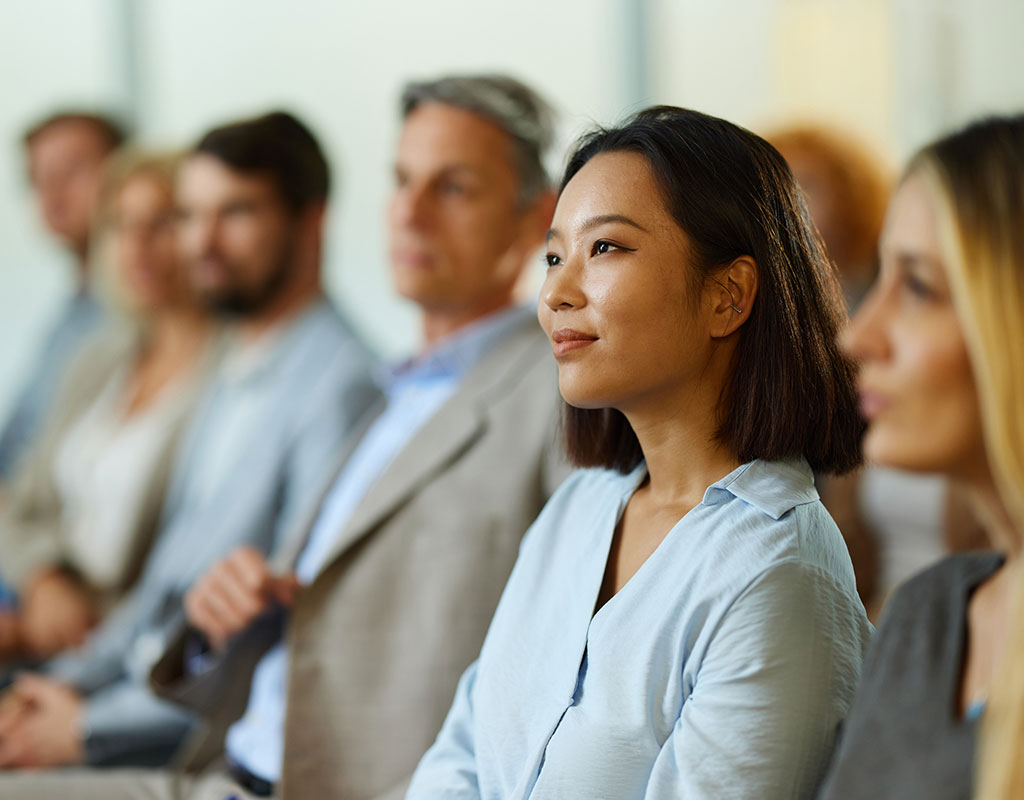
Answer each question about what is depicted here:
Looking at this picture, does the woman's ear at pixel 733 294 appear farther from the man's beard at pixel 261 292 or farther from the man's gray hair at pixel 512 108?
the man's beard at pixel 261 292

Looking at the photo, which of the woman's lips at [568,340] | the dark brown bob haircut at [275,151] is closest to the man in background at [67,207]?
the dark brown bob haircut at [275,151]

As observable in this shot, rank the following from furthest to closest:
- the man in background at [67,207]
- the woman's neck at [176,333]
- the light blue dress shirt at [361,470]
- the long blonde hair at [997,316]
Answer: the man in background at [67,207]
the woman's neck at [176,333]
the light blue dress shirt at [361,470]
the long blonde hair at [997,316]

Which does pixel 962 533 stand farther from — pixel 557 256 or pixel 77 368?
pixel 77 368

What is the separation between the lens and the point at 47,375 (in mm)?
3344

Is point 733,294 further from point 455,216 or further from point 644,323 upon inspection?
point 455,216

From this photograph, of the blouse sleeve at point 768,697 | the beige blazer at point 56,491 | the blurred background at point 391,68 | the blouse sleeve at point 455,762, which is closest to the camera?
the blouse sleeve at point 768,697

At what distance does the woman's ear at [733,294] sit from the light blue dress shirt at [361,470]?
707 mm

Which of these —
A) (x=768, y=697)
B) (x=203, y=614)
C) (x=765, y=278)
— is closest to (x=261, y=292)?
(x=203, y=614)

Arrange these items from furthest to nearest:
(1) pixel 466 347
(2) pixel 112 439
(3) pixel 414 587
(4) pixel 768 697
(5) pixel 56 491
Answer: (5) pixel 56 491 < (2) pixel 112 439 < (1) pixel 466 347 < (3) pixel 414 587 < (4) pixel 768 697

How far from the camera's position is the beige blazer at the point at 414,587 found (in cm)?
140

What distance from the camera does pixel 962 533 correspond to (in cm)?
170

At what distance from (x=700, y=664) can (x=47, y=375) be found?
2937mm

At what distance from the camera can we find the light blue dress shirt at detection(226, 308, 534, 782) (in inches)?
64.2

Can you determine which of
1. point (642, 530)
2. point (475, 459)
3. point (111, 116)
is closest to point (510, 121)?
point (475, 459)
